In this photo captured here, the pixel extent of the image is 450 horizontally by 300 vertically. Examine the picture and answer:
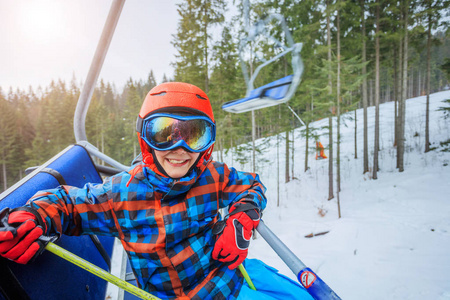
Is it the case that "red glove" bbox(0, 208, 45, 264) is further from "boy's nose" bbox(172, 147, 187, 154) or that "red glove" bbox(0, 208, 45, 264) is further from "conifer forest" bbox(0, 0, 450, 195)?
"conifer forest" bbox(0, 0, 450, 195)

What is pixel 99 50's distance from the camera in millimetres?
2271

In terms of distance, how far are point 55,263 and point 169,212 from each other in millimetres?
660

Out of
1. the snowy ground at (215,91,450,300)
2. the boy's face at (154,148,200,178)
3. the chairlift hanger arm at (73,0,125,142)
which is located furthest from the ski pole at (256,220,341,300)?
the snowy ground at (215,91,450,300)

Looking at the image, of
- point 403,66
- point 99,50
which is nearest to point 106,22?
point 99,50

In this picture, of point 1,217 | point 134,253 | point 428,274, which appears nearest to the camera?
point 1,217

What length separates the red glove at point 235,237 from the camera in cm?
153

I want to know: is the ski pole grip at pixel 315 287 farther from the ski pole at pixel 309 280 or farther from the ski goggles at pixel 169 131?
the ski goggles at pixel 169 131

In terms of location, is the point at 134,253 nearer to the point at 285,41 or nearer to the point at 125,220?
the point at 125,220

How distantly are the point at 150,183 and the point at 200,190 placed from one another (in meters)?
0.38

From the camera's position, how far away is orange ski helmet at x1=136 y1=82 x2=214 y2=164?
151 cm

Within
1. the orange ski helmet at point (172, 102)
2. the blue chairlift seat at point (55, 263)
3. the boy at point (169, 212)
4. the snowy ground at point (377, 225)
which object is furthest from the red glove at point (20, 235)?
the snowy ground at point (377, 225)

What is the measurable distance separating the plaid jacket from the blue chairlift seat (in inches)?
6.6

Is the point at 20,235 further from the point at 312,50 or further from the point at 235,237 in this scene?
the point at 312,50

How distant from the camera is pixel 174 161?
156 centimetres
